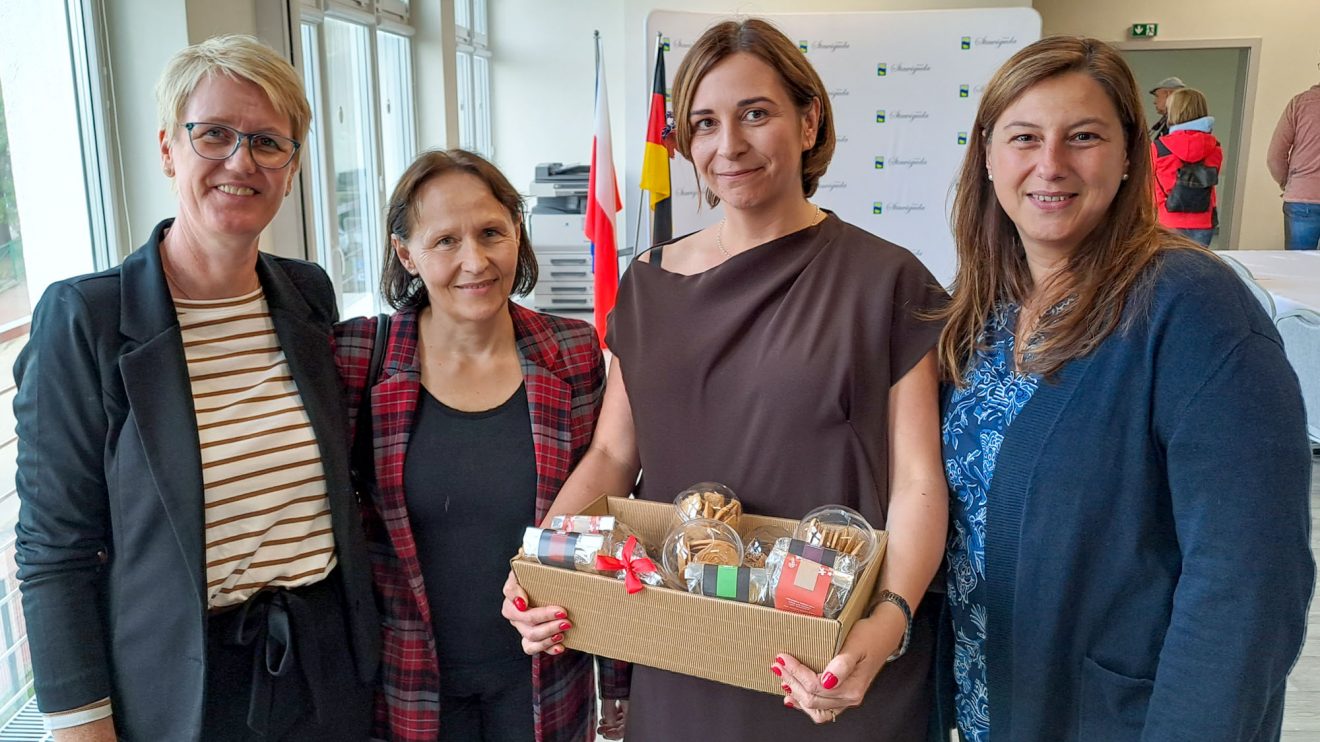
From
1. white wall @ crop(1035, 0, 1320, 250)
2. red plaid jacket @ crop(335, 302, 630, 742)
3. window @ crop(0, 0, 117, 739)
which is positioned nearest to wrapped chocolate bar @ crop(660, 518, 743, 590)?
red plaid jacket @ crop(335, 302, 630, 742)

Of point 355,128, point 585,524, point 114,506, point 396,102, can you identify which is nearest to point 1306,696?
point 585,524

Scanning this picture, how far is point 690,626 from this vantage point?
111cm

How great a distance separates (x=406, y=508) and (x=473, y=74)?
7.61 m

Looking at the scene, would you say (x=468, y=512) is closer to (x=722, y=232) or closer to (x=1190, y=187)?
(x=722, y=232)

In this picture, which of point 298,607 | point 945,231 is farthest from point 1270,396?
point 945,231

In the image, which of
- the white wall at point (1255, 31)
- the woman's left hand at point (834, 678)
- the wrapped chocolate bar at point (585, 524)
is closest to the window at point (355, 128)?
the wrapped chocolate bar at point (585, 524)

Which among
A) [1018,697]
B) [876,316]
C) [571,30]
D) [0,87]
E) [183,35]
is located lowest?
[1018,697]

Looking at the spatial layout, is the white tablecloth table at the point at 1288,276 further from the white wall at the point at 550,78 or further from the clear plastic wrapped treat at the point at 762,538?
the white wall at the point at 550,78

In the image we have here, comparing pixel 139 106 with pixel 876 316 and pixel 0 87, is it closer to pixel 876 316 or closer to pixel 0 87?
pixel 0 87

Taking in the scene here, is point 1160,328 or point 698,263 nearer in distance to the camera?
point 1160,328

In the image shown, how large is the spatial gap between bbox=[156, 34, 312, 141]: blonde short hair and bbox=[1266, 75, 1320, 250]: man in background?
7.57 metres

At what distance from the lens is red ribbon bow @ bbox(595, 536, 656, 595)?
1.13 meters

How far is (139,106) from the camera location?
97.8 inches

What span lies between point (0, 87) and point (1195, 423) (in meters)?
2.46
